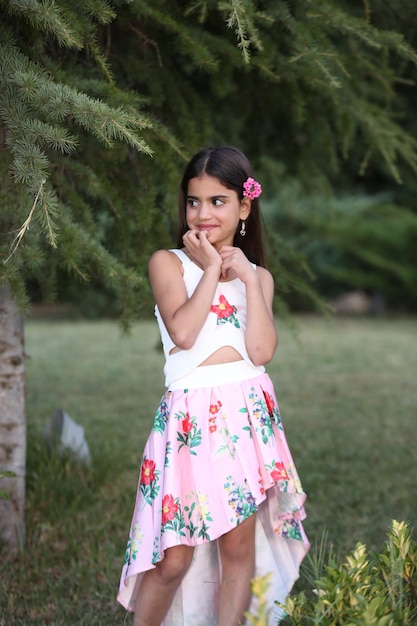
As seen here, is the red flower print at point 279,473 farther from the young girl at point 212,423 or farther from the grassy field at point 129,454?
the grassy field at point 129,454

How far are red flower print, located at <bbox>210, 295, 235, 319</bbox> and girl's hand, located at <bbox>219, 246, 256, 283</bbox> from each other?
3.7 inches

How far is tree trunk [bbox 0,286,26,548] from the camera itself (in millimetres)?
3623

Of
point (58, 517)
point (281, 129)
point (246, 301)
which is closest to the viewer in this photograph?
point (246, 301)

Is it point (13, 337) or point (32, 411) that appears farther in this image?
point (32, 411)

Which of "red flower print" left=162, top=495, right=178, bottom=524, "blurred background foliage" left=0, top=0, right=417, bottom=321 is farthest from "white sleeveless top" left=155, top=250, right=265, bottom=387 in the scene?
"red flower print" left=162, top=495, right=178, bottom=524

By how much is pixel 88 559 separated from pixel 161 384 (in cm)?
467

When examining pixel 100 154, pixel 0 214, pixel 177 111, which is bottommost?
pixel 0 214

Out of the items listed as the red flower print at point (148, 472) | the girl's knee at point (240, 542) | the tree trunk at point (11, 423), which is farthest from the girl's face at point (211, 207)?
the tree trunk at point (11, 423)

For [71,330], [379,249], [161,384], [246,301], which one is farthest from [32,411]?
[379,249]

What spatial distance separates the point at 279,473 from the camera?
251 cm

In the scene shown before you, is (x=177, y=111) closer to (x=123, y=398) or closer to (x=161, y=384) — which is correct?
(x=123, y=398)

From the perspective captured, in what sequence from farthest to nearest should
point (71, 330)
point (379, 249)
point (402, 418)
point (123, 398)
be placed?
point (379, 249), point (71, 330), point (123, 398), point (402, 418)

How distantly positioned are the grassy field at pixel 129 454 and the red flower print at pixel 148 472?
2.01 feet

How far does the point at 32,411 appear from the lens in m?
6.81
